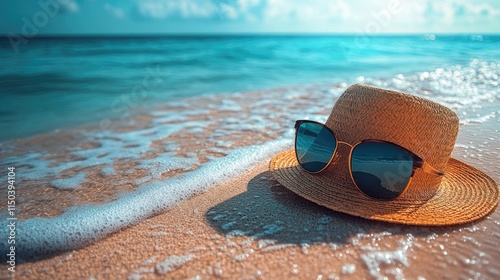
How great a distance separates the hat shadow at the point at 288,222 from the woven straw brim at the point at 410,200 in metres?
→ 0.07

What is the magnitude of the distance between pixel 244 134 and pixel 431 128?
2157mm

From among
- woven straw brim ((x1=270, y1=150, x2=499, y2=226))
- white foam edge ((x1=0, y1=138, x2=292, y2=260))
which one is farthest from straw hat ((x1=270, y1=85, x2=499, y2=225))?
white foam edge ((x1=0, y1=138, x2=292, y2=260))

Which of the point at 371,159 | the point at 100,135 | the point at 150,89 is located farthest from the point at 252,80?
the point at 371,159

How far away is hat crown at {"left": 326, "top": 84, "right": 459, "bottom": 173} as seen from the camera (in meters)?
1.79

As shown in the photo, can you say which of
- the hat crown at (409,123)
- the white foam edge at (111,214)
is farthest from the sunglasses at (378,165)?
the white foam edge at (111,214)

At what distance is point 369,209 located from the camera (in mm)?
1726

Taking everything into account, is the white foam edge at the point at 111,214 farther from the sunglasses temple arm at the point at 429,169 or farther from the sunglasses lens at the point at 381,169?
the sunglasses temple arm at the point at 429,169

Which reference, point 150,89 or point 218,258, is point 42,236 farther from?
point 150,89

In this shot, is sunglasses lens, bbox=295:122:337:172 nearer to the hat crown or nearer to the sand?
the hat crown

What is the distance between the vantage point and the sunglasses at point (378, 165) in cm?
171

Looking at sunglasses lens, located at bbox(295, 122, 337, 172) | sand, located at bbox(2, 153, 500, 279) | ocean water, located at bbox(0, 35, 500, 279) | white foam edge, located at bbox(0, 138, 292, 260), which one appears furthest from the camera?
sunglasses lens, located at bbox(295, 122, 337, 172)

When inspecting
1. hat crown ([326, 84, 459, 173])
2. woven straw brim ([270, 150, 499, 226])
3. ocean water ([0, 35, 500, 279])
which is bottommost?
ocean water ([0, 35, 500, 279])

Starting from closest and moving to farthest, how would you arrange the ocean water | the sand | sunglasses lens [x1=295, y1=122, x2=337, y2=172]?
the sand → the ocean water → sunglasses lens [x1=295, y1=122, x2=337, y2=172]

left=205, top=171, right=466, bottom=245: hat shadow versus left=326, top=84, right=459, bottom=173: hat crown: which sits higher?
left=326, top=84, right=459, bottom=173: hat crown
